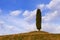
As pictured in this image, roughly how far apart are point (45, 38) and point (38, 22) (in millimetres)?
9403

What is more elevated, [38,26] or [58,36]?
[38,26]

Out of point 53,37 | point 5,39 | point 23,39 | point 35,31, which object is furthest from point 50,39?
point 35,31

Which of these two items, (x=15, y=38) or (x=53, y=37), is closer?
(x=53, y=37)

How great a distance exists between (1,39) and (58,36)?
8947 millimetres

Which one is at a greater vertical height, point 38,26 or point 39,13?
point 39,13

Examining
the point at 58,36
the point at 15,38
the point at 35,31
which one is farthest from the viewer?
the point at 35,31

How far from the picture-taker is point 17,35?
90.2 ft

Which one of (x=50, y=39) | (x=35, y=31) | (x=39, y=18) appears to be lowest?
(x=50, y=39)

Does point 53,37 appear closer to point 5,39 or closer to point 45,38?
point 45,38

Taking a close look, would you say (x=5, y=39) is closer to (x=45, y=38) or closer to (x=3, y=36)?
(x=3, y=36)

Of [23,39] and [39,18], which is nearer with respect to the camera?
[23,39]

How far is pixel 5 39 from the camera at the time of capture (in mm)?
27812

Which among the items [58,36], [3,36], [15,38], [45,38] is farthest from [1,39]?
[58,36]

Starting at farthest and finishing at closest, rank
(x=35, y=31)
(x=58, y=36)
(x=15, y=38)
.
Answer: (x=35, y=31) → (x=15, y=38) → (x=58, y=36)
